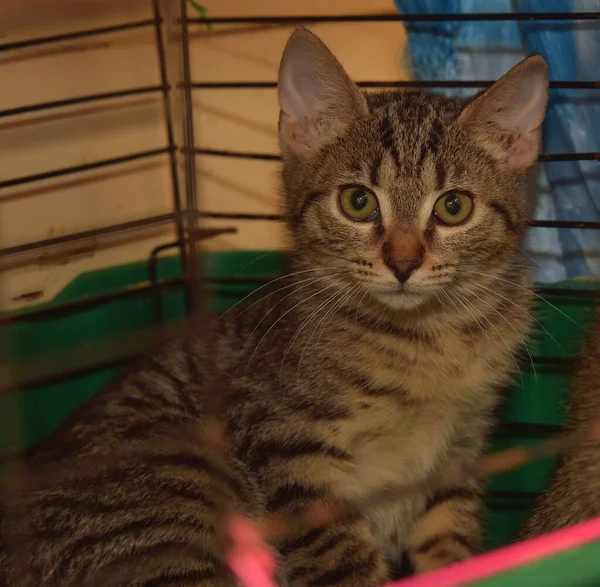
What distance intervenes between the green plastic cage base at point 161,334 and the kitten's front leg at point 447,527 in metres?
0.17

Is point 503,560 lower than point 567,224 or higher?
lower

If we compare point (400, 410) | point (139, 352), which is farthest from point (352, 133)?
point (139, 352)

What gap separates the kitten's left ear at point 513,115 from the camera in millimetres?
1407

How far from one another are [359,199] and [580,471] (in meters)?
0.58

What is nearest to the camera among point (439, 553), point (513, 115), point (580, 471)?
point (580, 471)

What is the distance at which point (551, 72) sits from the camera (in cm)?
178

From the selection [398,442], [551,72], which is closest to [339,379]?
→ [398,442]

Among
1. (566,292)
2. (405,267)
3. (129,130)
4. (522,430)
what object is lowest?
(522,430)

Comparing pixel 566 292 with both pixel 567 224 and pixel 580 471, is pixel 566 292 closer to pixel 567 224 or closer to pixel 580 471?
pixel 567 224

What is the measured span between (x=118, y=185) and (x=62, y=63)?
0.36m

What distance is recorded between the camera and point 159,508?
1.31 metres

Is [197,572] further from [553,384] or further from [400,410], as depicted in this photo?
[553,384]

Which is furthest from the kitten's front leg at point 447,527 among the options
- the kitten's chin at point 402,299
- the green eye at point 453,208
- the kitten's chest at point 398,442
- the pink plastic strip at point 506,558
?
the pink plastic strip at point 506,558

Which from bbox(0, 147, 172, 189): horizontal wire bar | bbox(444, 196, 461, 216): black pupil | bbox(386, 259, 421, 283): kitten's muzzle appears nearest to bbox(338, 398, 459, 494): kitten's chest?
bbox(386, 259, 421, 283): kitten's muzzle
